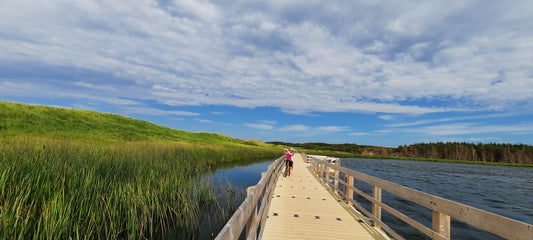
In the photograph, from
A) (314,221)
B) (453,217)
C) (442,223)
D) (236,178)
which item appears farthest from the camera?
(236,178)

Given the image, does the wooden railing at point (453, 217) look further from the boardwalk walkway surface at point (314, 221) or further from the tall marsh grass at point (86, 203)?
the tall marsh grass at point (86, 203)

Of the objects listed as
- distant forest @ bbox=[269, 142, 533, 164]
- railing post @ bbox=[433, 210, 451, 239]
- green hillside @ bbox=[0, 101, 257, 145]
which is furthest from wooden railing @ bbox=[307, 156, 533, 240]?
distant forest @ bbox=[269, 142, 533, 164]

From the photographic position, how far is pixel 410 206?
1308cm

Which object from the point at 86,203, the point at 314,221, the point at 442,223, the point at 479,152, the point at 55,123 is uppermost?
the point at 479,152

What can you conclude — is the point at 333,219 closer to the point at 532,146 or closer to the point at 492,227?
the point at 492,227

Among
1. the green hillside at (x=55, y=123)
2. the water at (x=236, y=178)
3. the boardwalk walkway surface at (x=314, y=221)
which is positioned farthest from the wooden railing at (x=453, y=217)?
the green hillside at (x=55, y=123)

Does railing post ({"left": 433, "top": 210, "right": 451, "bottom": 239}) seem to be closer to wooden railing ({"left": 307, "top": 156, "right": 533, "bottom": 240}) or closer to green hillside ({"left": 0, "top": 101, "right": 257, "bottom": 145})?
wooden railing ({"left": 307, "top": 156, "right": 533, "bottom": 240})

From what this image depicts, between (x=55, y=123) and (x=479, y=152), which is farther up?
(x=479, y=152)

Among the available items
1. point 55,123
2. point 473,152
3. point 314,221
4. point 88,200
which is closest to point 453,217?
point 314,221

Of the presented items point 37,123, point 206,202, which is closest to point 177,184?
point 206,202

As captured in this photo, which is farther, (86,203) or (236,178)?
(236,178)

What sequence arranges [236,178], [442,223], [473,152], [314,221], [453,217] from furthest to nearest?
[473,152] → [236,178] → [314,221] → [442,223] → [453,217]

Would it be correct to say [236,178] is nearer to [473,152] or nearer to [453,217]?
[453,217]

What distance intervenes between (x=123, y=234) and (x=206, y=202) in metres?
3.39
